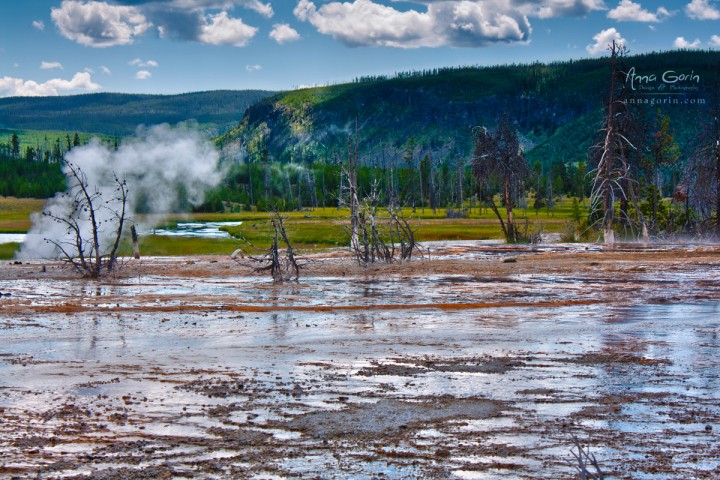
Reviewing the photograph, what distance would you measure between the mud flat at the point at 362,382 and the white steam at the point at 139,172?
18.6 m

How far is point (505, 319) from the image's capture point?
63.2 ft

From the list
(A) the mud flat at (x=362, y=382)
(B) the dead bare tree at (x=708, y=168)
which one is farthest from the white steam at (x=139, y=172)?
(B) the dead bare tree at (x=708, y=168)

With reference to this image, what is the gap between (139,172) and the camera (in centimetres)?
4806

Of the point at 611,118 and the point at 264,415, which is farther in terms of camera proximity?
the point at 611,118

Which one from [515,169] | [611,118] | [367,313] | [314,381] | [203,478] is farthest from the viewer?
[515,169]

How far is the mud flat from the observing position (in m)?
8.44

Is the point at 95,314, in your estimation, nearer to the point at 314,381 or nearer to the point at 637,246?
the point at 314,381

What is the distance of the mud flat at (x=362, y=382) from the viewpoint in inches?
332

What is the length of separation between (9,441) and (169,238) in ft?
159

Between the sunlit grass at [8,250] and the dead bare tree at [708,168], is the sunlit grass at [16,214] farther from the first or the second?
the dead bare tree at [708,168]

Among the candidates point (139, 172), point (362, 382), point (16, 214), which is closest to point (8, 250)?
point (139, 172)

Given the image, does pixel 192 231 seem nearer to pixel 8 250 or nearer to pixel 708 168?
pixel 8 250

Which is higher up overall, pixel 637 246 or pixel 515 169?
pixel 515 169

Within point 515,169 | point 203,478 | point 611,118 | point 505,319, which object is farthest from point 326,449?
point 515,169
